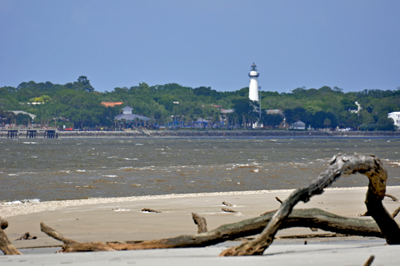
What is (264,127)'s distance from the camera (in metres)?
170

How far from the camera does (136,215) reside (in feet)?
35.4

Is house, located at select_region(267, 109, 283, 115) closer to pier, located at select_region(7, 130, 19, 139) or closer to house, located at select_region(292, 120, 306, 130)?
house, located at select_region(292, 120, 306, 130)

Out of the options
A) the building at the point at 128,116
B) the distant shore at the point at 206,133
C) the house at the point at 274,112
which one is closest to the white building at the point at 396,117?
the distant shore at the point at 206,133

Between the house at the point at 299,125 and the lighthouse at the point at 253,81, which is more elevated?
the lighthouse at the point at 253,81

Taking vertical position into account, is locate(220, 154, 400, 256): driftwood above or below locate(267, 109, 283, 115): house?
below

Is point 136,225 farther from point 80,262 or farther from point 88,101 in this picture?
point 88,101

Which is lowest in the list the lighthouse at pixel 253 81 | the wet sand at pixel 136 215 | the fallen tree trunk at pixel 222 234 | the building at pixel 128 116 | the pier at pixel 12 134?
the pier at pixel 12 134

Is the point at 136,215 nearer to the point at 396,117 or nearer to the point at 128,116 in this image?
the point at 128,116

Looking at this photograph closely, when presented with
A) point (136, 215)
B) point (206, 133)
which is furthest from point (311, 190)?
point (206, 133)

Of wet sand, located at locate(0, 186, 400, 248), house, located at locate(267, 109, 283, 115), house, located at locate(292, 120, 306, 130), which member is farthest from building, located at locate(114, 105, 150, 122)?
wet sand, located at locate(0, 186, 400, 248)

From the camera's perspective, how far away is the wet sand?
8625mm

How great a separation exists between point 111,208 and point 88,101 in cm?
16266

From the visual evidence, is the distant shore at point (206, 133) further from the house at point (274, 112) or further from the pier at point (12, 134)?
the house at point (274, 112)

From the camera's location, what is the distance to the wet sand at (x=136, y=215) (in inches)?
340
